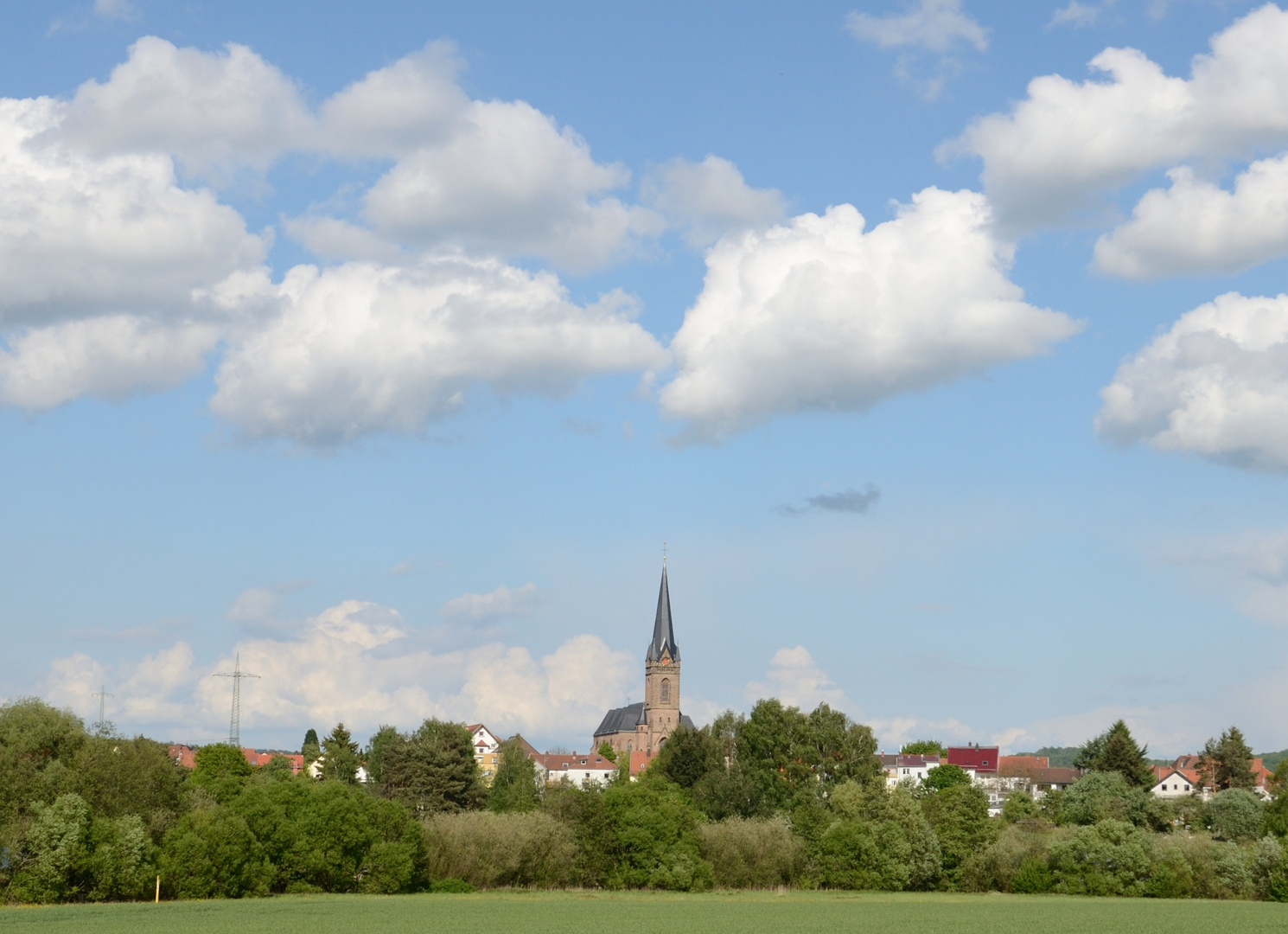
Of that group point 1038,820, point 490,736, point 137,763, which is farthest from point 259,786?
point 490,736

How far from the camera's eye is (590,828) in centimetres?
7806

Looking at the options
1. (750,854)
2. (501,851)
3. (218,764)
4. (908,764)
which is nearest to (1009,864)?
(750,854)

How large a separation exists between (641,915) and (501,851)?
21463 millimetres

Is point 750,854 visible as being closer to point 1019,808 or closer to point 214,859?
point 214,859

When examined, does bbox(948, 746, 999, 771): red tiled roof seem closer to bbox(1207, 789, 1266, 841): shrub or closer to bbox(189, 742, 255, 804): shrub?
bbox(1207, 789, 1266, 841): shrub

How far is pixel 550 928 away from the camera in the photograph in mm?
46969

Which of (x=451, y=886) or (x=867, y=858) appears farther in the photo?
(x=867, y=858)

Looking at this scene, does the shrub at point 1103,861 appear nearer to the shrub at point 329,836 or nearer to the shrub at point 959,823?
the shrub at point 959,823

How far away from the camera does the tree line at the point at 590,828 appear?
62.7 meters

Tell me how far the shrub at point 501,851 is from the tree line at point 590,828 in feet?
0.34

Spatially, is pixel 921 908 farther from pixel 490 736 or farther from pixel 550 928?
pixel 490 736

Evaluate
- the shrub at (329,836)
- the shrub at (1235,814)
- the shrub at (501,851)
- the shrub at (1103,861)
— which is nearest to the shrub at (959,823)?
the shrub at (1103,861)

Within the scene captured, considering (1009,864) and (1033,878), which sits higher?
(1009,864)

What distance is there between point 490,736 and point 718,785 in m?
101
